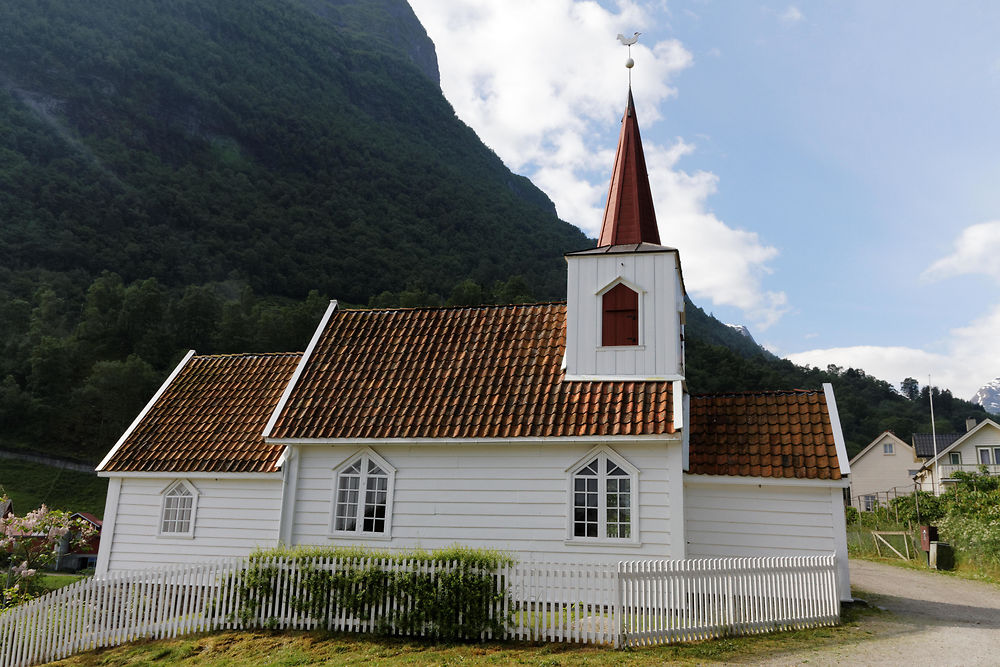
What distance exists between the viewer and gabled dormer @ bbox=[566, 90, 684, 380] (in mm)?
15914

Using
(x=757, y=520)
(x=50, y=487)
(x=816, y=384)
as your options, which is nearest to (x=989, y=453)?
(x=816, y=384)

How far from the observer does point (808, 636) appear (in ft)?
37.6

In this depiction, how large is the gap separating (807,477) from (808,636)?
12.2 ft

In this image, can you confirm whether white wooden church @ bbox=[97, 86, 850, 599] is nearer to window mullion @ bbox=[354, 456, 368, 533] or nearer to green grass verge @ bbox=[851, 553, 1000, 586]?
window mullion @ bbox=[354, 456, 368, 533]

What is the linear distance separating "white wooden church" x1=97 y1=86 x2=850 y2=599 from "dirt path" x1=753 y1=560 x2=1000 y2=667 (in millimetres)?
1897

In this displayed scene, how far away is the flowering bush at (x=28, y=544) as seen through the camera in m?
15.0

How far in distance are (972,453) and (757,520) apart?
47730mm

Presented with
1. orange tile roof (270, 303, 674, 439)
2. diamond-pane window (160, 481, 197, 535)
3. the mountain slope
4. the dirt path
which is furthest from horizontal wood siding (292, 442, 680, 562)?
the mountain slope

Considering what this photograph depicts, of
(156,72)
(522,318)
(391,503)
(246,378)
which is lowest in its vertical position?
(391,503)

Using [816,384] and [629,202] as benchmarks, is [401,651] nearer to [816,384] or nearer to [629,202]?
[629,202]

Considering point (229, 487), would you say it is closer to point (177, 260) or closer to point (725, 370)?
point (725, 370)

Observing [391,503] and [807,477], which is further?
[391,503]

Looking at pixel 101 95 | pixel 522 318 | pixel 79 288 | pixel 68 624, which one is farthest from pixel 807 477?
pixel 101 95

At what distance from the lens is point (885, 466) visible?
61.5 meters
